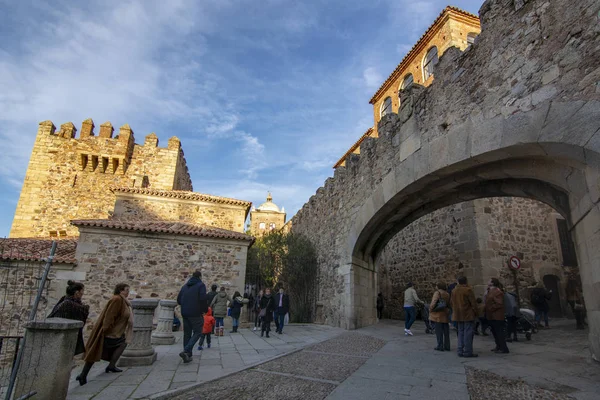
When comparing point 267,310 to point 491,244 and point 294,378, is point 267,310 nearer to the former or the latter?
point 294,378

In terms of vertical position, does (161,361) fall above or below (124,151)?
below

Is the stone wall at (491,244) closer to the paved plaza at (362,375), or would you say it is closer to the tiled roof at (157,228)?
the paved plaza at (362,375)

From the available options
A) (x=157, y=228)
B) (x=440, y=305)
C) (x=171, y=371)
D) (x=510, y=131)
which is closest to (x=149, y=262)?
(x=157, y=228)

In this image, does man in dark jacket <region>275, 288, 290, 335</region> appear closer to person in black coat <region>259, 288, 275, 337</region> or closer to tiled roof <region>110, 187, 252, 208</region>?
person in black coat <region>259, 288, 275, 337</region>

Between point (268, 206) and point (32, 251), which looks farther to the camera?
point (268, 206)

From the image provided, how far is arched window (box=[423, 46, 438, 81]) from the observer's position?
1641 centimetres

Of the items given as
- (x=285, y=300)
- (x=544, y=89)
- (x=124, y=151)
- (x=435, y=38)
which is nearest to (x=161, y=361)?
(x=285, y=300)

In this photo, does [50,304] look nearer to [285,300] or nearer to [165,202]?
[285,300]

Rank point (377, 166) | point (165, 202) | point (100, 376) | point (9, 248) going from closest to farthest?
point (100, 376) < point (377, 166) < point (9, 248) < point (165, 202)

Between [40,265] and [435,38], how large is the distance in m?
18.4

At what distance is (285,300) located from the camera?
930cm

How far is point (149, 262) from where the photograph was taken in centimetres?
1080

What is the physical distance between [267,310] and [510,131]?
649cm

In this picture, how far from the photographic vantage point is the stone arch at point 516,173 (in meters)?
3.65
